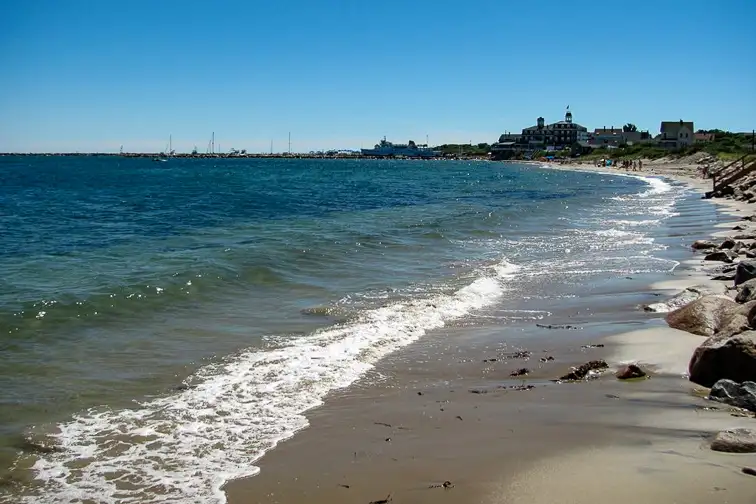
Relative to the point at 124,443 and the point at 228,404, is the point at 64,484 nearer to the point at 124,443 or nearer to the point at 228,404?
the point at 124,443

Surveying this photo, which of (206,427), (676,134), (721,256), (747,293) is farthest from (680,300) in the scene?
(676,134)

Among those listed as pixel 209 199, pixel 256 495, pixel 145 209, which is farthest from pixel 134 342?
pixel 209 199

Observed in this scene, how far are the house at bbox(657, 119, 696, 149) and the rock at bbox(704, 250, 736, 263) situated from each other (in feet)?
452

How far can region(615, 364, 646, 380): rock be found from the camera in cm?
831

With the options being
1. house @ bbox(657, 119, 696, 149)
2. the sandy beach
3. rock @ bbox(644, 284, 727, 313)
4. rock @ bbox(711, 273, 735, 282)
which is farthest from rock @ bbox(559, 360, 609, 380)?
house @ bbox(657, 119, 696, 149)

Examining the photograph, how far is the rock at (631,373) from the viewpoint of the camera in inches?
327

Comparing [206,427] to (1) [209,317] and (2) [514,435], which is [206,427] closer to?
(2) [514,435]

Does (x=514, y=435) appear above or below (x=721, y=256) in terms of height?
below

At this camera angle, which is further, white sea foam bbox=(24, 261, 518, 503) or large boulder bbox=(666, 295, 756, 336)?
large boulder bbox=(666, 295, 756, 336)

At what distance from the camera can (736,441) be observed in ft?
18.3

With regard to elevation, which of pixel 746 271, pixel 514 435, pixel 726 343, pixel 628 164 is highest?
pixel 628 164

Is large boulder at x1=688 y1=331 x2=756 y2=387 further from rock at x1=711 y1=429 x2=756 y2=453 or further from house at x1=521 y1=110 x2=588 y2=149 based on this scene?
house at x1=521 y1=110 x2=588 y2=149

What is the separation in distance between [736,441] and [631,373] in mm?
2760

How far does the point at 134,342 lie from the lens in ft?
34.6
